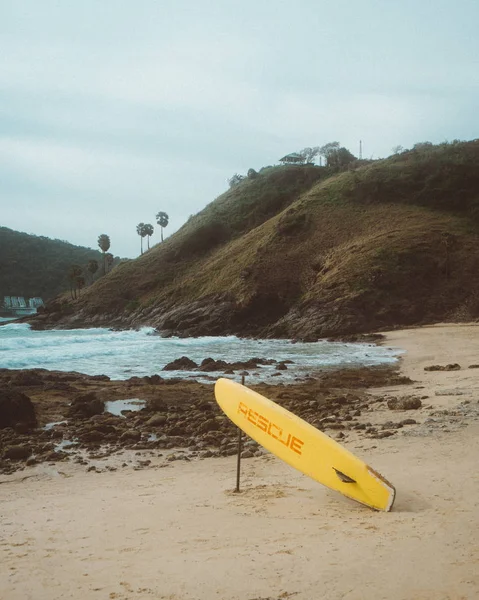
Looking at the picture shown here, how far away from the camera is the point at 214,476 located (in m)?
8.98

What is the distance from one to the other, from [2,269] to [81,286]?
206 feet

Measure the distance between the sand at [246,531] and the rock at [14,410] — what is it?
10.3 feet

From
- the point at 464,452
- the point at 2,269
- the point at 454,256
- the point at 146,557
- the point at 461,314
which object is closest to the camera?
the point at 146,557

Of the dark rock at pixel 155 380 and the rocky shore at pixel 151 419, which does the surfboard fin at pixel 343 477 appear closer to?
the rocky shore at pixel 151 419

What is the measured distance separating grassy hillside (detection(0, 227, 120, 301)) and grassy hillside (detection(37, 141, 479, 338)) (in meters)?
58.7

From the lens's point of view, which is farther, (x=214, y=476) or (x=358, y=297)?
(x=358, y=297)

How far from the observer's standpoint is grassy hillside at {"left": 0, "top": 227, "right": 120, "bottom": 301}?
123 m

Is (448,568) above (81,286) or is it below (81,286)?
below

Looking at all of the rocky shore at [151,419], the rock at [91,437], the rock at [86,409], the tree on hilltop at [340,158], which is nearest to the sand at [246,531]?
the rocky shore at [151,419]

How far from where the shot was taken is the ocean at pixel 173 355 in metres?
23.0

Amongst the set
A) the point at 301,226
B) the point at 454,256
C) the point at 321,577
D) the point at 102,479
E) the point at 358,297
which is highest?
the point at 301,226

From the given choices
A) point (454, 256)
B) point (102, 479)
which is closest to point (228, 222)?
point (454, 256)

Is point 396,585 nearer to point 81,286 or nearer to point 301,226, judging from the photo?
point 301,226

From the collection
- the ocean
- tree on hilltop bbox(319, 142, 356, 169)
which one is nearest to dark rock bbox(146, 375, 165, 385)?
the ocean
